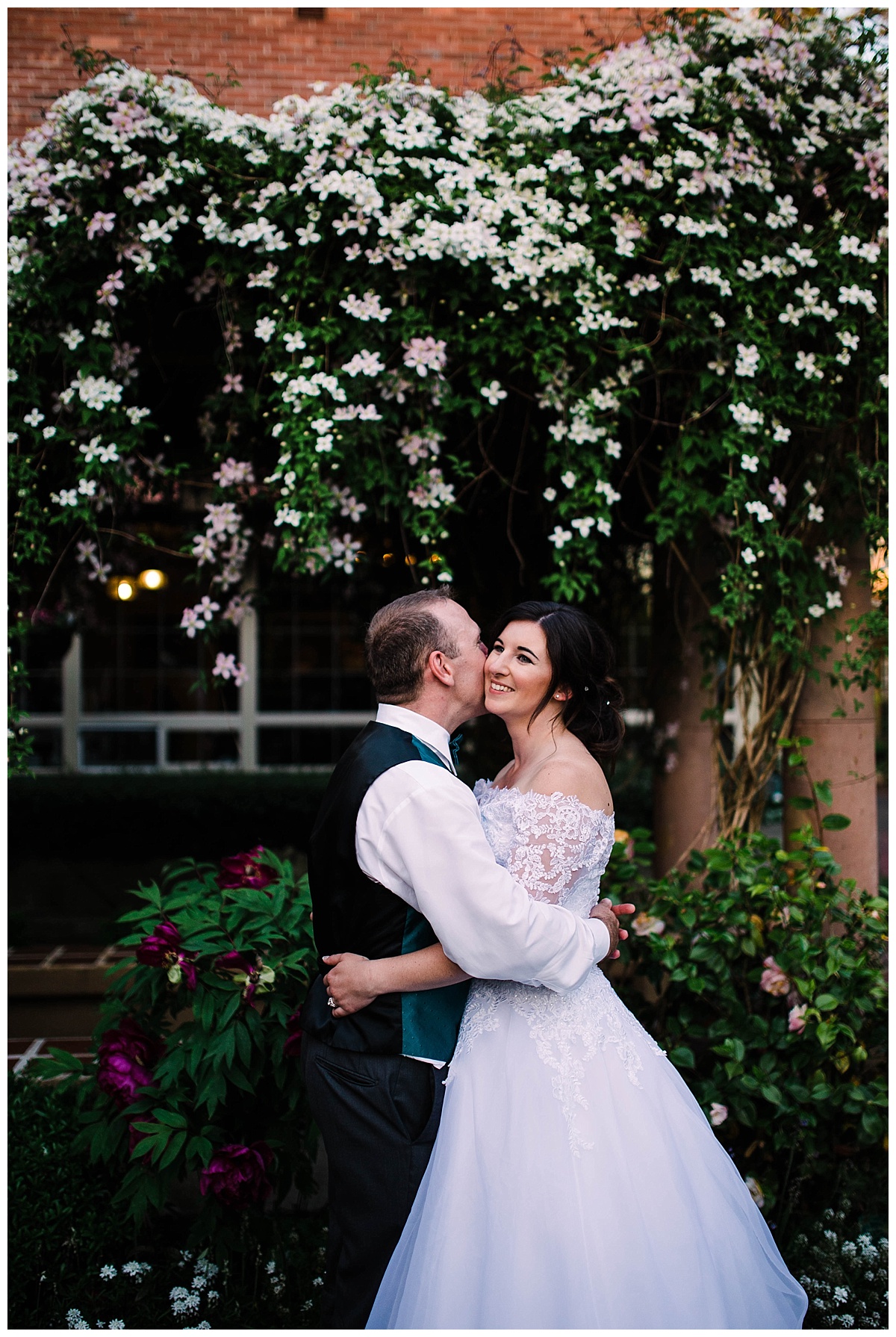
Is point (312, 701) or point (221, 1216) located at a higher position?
point (312, 701)

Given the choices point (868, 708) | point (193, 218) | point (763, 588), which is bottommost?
point (868, 708)

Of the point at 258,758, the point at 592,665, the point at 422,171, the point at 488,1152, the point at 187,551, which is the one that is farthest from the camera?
the point at 258,758

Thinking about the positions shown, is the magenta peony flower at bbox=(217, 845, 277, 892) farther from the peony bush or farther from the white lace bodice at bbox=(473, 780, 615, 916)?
the white lace bodice at bbox=(473, 780, 615, 916)

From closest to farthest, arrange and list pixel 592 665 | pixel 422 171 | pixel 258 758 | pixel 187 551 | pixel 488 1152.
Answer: pixel 488 1152, pixel 592 665, pixel 422 171, pixel 187 551, pixel 258 758

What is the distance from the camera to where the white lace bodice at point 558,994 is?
1.91m


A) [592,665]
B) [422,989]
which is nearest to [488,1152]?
[422,989]

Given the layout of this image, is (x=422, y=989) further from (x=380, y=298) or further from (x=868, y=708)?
(x=868, y=708)

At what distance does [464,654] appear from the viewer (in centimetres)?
202

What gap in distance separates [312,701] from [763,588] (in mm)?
6427

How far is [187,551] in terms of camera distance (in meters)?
3.25

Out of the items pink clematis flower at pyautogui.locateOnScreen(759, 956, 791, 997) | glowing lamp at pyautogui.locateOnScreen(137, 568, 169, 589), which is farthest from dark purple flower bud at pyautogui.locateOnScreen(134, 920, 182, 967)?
glowing lamp at pyautogui.locateOnScreen(137, 568, 169, 589)

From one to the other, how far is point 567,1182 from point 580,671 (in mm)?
1041

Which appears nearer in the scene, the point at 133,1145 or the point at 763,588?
the point at 133,1145

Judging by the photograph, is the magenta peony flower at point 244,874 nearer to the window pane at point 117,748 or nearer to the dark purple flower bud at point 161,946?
the dark purple flower bud at point 161,946
